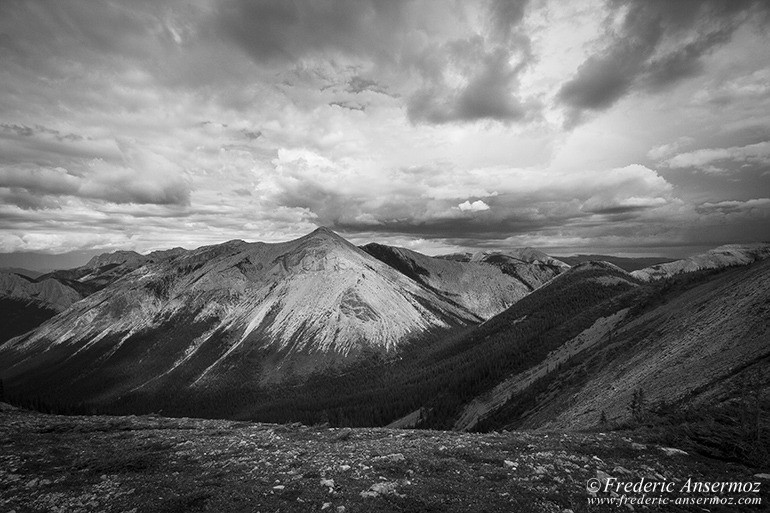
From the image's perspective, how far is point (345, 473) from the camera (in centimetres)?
1467

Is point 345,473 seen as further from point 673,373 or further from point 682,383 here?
point 673,373

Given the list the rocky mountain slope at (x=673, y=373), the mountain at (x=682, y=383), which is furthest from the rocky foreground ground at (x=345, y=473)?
the rocky mountain slope at (x=673, y=373)

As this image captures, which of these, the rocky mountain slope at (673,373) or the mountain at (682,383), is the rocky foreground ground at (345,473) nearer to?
the mountain at (682,383)

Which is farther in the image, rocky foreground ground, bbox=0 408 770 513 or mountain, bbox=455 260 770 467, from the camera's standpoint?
mountain, bbox=455 260 770 467

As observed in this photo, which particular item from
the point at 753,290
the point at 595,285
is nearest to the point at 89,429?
the point at 753,290

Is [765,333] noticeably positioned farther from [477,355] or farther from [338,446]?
[477,355]

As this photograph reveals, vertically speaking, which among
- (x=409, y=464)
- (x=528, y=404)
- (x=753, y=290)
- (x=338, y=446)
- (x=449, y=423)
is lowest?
(x=449, y=423)

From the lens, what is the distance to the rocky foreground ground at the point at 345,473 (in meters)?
12.0

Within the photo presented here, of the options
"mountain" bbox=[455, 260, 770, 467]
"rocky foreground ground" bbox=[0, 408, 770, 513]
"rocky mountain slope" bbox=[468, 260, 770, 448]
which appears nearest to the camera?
"rocky foreground ground" bbox=[0, 408, 770, 513]

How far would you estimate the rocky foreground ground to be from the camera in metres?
12.0

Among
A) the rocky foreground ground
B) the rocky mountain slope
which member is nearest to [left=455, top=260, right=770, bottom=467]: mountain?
the rocky mountain slope

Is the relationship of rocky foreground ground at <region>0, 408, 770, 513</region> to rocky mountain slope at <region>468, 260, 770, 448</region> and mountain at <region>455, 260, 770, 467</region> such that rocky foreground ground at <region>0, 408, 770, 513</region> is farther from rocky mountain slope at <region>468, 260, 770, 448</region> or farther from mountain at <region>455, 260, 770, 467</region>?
rocky mountain slope at <region>468, 260, 770, 448</region>

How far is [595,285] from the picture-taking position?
625 feet

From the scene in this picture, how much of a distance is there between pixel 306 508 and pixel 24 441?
2555cm
